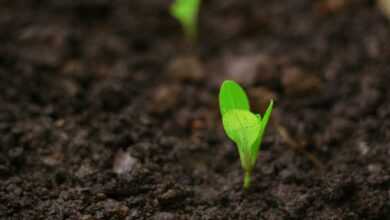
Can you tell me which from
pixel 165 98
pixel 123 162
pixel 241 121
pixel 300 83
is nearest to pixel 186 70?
pixel 165 98

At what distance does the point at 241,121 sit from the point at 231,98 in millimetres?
90

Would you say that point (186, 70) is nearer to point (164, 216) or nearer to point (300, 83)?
point (300, 83)

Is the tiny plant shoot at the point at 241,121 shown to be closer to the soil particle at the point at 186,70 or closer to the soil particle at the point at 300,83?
the soil particle at the point at 300,83

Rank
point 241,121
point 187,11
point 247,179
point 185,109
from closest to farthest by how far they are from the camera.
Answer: point 241,121
point 247,179
point 185,109
point 187,11

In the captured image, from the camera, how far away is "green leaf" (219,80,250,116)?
4.62 feet

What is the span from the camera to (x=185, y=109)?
1.96m

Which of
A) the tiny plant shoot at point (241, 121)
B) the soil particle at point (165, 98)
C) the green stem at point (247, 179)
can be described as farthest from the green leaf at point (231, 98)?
the soil particle at point (165, 98)

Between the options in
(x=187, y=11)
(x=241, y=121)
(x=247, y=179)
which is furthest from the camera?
(x=187, y=11)

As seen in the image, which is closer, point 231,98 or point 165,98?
point 231,98

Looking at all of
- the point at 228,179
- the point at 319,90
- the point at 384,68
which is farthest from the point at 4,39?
the point at 384,68

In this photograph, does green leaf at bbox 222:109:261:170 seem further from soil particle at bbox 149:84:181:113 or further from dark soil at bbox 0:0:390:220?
soil particle at bbox 149:84:181:113

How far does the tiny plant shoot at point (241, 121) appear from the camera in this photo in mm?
1362

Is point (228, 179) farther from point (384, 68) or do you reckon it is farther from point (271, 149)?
point (384, 68)

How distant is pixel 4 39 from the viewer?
7.03 feet
